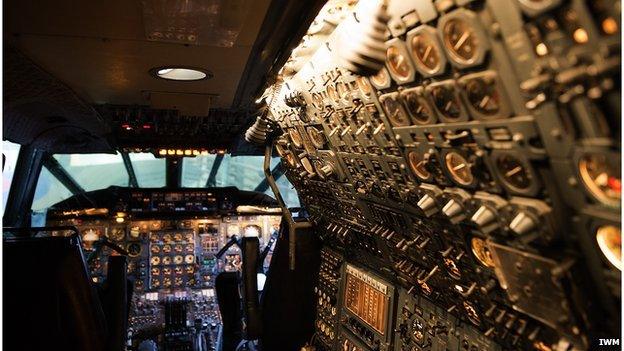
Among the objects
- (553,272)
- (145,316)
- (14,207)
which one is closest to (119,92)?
(553,272)

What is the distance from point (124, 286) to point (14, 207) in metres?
3.01

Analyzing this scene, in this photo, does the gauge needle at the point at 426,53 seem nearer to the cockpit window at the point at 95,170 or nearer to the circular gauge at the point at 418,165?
the circular gauge at the point at 418,165

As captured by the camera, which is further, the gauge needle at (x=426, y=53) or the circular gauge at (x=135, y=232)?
the circular gauge at (x=135, y=232)

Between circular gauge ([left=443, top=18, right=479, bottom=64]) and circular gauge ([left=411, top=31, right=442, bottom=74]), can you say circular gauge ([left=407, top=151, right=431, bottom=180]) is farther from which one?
circular gauge ([left=443, top=18, right=479, bottom=64])

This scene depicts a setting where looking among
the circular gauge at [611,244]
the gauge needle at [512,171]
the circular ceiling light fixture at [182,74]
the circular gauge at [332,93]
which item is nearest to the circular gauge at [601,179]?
the circular gauge at [611,244]

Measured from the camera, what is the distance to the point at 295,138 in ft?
11.0

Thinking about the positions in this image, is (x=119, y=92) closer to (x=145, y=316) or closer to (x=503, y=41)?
(x=503, y=41)

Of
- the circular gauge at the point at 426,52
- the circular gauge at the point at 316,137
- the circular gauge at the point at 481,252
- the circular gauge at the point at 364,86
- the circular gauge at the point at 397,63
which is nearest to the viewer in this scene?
the circular gauge at the point at 426,52

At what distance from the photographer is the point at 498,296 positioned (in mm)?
2178

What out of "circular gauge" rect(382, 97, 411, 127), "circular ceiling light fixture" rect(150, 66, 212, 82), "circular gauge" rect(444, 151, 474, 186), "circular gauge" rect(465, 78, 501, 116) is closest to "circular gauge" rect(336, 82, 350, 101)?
"circular gauge" rect(382, 97, 411, 127)

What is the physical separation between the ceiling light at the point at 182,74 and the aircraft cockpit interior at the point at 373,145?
1 cm

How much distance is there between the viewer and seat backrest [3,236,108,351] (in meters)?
2.95

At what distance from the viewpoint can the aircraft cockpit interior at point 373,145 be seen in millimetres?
1278

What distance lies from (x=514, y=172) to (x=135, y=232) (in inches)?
240
